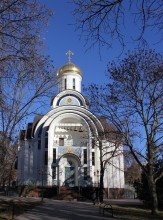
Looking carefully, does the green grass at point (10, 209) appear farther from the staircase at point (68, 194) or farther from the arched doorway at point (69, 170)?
the arched doorway at point (69, 170)

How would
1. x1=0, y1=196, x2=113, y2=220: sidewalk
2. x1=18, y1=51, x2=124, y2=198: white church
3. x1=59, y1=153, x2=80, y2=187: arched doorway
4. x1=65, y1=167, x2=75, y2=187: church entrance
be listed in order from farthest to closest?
x1=65, y1=167, x2=75, y2=187: church entrance, x1=59, y1=153, x2=80, y2=187: arched doorway, x1=18, y1=51, x2=124, y2=198: white church, x1=0, y1=196, x2=113, y2=220: sidewalk

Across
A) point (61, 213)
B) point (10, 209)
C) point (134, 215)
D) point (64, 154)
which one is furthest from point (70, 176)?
point (134, 215)

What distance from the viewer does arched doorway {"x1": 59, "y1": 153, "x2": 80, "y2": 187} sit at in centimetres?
3869

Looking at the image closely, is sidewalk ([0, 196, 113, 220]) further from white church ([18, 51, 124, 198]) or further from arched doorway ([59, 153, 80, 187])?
arched doorway ([59, 153, 80, 187])

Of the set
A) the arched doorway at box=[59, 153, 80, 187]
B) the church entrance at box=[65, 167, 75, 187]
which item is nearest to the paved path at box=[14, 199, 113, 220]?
the arched doorway at box=[59, 153, 80, 187]

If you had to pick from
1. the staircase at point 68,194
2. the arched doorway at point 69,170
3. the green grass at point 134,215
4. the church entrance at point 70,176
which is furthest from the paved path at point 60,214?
the church entrance at point 70,176

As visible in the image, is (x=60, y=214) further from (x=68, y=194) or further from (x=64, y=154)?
(x=64, y=154)

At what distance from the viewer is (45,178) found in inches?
1483

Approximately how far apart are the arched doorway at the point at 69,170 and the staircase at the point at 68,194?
8.88ft

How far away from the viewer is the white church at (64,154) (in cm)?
3775

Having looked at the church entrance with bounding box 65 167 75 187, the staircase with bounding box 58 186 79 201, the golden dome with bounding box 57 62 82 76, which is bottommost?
the staircase with bounding box 58 186 79 201

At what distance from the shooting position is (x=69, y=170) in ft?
130

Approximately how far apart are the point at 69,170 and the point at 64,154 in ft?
8.57

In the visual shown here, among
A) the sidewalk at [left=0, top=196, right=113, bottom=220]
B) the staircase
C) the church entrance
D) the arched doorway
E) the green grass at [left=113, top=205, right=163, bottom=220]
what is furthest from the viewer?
the church entrance
